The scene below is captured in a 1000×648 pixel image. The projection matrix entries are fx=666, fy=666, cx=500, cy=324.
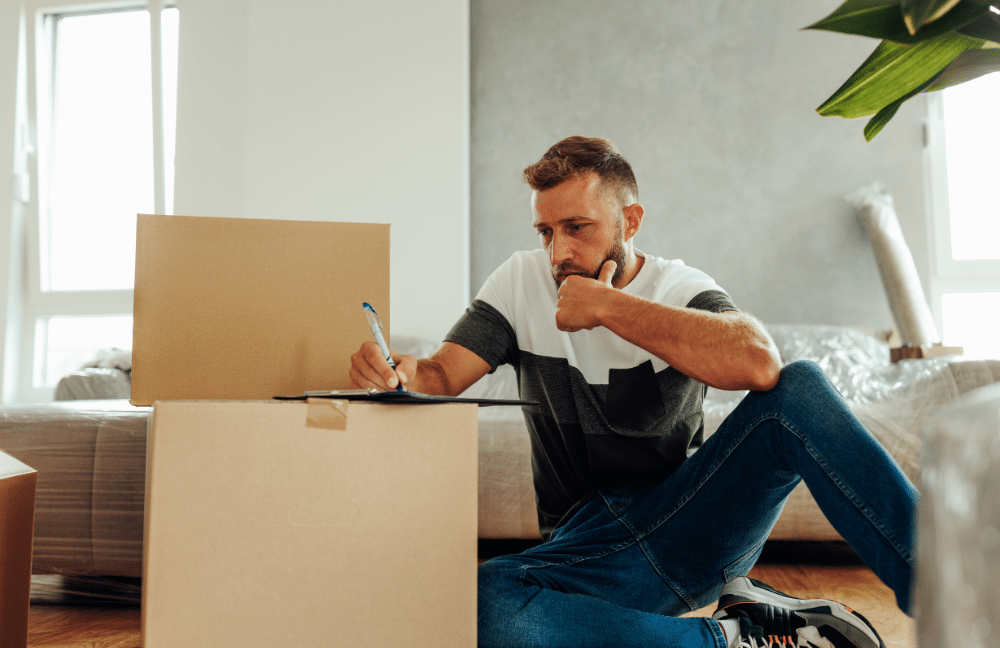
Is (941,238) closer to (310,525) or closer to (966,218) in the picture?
(966,218)

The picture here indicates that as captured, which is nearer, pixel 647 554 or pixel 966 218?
pixel 647 554

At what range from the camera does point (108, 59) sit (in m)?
3.21

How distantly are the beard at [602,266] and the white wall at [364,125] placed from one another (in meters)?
1.57

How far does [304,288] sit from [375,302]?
0.09 meters

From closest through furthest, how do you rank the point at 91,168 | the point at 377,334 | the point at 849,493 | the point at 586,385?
the point at 849,493, the point at 377,334, the point at 586,385, the point at 91,168

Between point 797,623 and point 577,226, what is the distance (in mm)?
651

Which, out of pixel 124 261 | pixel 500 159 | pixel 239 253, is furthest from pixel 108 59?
pixel 239 253

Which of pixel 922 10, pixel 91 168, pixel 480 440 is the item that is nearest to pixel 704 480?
pixel 922 10

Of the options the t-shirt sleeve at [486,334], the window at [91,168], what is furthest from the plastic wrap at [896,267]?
the window at [91,168]

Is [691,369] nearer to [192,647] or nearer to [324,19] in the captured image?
[192,647]

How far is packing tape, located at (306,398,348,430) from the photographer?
0.62m

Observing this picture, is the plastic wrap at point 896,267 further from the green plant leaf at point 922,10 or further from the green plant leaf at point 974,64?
the green plant leaf at point 922,10

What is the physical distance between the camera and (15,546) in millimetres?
746

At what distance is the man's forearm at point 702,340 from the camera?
82 centimetres
